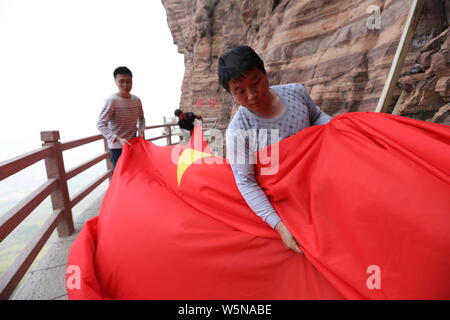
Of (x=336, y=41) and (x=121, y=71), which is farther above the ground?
(x=336, y=41)

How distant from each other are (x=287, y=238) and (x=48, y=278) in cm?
165

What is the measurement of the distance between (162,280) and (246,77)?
32.3 inches

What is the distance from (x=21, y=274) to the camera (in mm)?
1379

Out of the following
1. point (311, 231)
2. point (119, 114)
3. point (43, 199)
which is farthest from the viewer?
point (119, 114)

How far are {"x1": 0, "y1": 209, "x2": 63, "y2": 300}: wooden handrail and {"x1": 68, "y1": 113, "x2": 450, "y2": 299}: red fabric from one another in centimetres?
60

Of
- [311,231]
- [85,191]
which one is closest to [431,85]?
[311,231]

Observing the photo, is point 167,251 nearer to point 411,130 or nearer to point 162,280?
point 162,280

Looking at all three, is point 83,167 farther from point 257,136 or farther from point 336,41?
point 336,41

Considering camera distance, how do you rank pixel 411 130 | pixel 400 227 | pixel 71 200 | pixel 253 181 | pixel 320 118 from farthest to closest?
1. pixel 71 200
2. pixel 320 118
3. pixel 253 181
4. pixel 411 130
5. pixel 400 227

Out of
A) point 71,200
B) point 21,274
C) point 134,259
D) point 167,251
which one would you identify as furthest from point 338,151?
point 71,200

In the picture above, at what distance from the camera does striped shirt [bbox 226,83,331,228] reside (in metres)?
0.99

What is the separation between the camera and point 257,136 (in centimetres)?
105

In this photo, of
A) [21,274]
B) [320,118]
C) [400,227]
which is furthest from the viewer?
[21,274]
